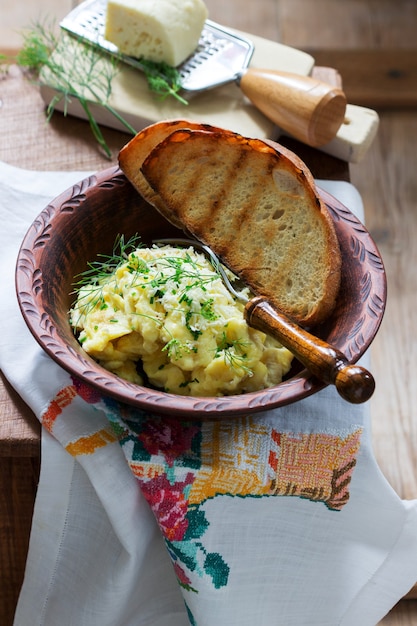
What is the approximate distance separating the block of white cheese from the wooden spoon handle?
0.73 meters

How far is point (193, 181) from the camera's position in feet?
3.96

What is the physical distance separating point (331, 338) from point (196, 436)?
8.6 inches

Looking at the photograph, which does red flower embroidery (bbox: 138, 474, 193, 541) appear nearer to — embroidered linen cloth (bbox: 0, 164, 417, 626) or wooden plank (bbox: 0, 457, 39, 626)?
embroidered linen cloth (bbox: 0, 164, 417, 626)

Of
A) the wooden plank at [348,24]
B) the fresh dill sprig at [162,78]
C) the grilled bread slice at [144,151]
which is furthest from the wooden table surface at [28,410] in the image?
the wooden plank at [348,24]

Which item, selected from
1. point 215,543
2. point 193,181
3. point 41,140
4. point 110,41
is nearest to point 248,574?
point 215,543

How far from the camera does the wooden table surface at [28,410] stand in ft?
3.77

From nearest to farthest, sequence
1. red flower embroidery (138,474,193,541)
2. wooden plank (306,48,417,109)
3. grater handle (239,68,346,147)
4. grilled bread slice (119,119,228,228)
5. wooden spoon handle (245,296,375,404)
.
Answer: wooden spoon handle (245,296,375,404) < red flower embroidery (138,474,193,541) < grilled bread slice (119,119,228,228) < grater handle (239,68,346,147) < wooden plank (306,48,417,109)

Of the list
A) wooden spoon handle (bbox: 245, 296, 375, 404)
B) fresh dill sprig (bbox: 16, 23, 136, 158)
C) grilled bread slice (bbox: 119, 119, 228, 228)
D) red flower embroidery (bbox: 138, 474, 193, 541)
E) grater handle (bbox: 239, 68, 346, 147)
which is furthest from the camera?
fresh dill sprig (bbox: 16, 23, 136, 158)

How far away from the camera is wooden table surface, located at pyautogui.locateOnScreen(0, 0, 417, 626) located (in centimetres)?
115

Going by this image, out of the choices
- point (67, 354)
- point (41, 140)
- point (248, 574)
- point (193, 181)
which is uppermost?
point (193, 181)

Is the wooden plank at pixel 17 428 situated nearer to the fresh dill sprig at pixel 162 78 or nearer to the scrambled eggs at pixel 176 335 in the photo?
the scrambled eggs at pixel 176 335

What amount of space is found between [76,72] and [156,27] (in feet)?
0.59

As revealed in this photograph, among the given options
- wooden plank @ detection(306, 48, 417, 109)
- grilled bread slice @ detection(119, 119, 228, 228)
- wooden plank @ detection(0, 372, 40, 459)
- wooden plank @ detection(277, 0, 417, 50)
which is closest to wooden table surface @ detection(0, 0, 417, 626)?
wooden plank @ detection(0, 372, 40, 459)

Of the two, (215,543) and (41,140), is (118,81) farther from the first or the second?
(215,543)
